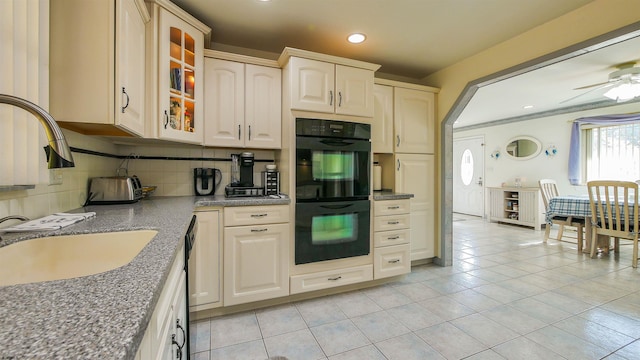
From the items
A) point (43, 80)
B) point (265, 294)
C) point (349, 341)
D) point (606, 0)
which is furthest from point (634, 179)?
point (43, 80)

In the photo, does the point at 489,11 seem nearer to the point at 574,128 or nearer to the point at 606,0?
the point at 606,0

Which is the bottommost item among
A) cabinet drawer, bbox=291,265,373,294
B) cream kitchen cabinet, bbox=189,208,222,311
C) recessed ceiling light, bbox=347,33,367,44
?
cabinet drawer, bbox=291,265,373,294

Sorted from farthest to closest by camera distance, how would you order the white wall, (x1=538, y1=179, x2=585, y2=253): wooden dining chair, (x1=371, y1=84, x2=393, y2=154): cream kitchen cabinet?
the white wall → (x1=538, y1=179, x2=585, y2=253): wooden dining chair → (x1=371, y1=84, x2=393, y2=154): cream kitchen cabinet

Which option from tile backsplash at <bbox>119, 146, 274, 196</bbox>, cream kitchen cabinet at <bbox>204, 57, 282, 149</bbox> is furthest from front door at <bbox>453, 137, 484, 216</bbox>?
tile backsplash at <bbox>119, 146, 274, 196</bbox>

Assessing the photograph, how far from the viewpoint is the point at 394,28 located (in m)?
2.31

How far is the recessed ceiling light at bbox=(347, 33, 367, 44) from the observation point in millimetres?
2419

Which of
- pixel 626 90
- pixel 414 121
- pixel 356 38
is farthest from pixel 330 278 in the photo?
pixel 626 90

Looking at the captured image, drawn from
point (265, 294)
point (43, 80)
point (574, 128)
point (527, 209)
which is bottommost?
point (265, 294)

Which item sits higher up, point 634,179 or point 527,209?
point 634,179

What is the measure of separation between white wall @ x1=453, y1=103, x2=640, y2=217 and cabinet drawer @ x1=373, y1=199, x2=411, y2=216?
4.51 meters

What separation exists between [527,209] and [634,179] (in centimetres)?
153

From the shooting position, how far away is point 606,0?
1.83 metres

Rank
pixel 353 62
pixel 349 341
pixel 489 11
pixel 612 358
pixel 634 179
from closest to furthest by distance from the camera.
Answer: pixel 612 358 < pixel 349 341 < pixel 489 11 < pixel 353 62 < pixel 634 179

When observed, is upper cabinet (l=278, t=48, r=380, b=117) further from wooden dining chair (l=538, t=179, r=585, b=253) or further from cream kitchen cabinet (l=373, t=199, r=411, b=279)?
wooden dining chair (l=538, t=179, r=585, b=253)
